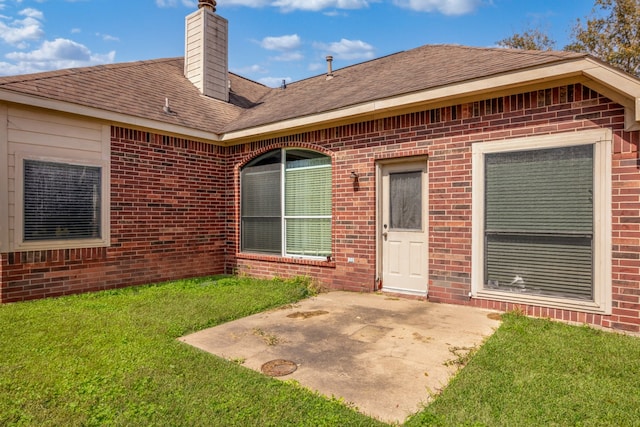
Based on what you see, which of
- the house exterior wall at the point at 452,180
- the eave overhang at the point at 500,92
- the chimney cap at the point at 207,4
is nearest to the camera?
the eave overhang at the point at 500,92

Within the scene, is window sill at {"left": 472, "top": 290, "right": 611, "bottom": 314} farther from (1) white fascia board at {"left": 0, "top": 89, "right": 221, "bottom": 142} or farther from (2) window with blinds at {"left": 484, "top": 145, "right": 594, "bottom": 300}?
(1) white fascia board at {"left": 0, "top": 89, "right": 221, "bottom": 142}

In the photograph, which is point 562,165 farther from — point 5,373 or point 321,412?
point 5,373

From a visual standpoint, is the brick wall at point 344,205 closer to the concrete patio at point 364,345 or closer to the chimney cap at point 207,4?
the concrete patio at point 364,345

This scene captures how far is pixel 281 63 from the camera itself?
14.8 metres

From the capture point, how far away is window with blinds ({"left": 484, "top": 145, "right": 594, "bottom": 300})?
434 centimetres

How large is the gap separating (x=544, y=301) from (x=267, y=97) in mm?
9039

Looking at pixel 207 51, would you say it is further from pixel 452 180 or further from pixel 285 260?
pixel 452 180

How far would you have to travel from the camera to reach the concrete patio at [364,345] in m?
2.77

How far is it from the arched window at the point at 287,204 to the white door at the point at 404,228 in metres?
1.19

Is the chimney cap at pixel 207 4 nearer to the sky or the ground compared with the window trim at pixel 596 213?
nearer to the sky

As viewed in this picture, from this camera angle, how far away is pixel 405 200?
19.8ft

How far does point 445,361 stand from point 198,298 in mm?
3948

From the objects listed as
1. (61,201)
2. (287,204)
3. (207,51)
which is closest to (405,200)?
(287,204)

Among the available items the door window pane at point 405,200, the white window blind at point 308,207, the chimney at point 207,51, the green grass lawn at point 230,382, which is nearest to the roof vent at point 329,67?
the chimney at point 207,51
